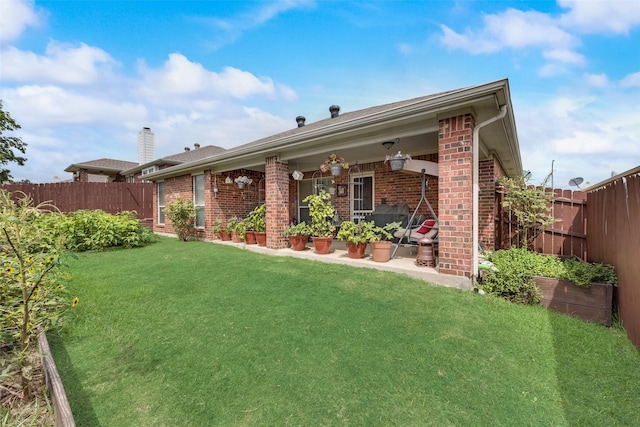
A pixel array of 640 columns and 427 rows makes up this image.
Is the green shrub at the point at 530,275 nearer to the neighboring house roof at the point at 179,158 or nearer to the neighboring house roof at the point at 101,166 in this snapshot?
the neighboring house roof at the point at 179,158

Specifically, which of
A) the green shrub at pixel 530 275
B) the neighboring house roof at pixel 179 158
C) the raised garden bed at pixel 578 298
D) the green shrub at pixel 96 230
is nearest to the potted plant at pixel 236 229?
the green shrub at pixel 96 230

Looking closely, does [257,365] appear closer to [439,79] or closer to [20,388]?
[20,388]

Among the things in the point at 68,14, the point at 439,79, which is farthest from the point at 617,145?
the point at 68,14

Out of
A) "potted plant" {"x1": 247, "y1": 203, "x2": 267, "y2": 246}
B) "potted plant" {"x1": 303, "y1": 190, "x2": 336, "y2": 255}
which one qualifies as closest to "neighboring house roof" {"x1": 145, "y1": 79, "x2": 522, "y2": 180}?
"potted plant" {"x1": 303, "y1": 190, "x2": 336, "y2": 255}

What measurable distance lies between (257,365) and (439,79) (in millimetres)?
7662

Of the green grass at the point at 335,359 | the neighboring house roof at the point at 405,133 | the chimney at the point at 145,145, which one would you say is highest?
the chimney at the point at 145,145

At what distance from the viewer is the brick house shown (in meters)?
3.86

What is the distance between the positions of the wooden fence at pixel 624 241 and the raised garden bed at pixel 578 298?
0.42 ft

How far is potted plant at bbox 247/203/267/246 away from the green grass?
9.91 feet

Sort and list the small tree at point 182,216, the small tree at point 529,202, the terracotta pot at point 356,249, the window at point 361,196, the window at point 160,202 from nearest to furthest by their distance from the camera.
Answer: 1. the small tree at point 529,202
2. the terracotta pot at point 356,249
3. the window at point 361,196
4. the small tree at point 182,216
5. the window at point 160,202

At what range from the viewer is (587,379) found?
2162 millimetres

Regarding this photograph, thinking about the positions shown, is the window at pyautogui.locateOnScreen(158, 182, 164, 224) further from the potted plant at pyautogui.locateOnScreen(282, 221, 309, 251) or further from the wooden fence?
the wooden fence

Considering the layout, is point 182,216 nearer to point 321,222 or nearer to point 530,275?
point 321,222

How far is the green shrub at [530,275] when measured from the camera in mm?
3273
